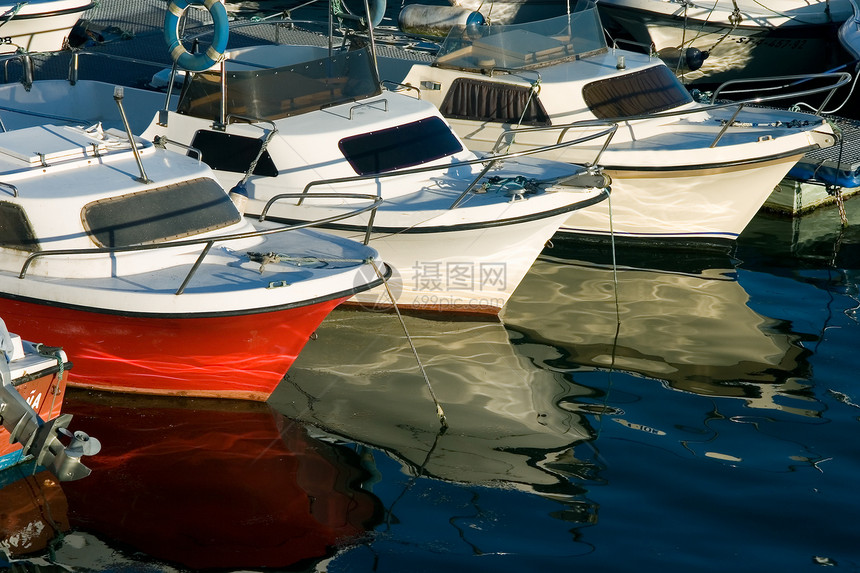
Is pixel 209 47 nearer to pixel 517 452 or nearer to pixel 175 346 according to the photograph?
pixel 175 346

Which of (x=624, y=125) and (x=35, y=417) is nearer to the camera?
(x=35, y=417)

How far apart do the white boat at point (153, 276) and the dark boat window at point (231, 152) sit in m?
1.30

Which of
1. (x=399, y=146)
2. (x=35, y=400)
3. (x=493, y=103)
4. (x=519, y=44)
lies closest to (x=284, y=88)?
(x=399, y=146)

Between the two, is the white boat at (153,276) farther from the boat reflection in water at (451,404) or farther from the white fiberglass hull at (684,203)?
the white fiberglass hull at (684,203)

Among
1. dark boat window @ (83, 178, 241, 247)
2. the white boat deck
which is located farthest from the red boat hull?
the white boat deck

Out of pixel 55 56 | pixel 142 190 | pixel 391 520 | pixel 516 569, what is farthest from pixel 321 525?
pixel 55 56

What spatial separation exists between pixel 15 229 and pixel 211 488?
281cm

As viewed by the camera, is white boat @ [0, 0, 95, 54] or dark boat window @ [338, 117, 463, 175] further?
white boat @ [0, 0, 95, 54]

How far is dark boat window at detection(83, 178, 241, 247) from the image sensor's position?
8.50 meters

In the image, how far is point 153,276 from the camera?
27.9 feet

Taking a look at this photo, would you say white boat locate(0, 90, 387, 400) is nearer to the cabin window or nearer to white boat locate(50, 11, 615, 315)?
white boat locate(50, 11, 615, 315)

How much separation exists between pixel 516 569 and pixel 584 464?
5.16 ft

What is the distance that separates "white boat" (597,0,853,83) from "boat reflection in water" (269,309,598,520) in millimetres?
9918

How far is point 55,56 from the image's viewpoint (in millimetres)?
15844
